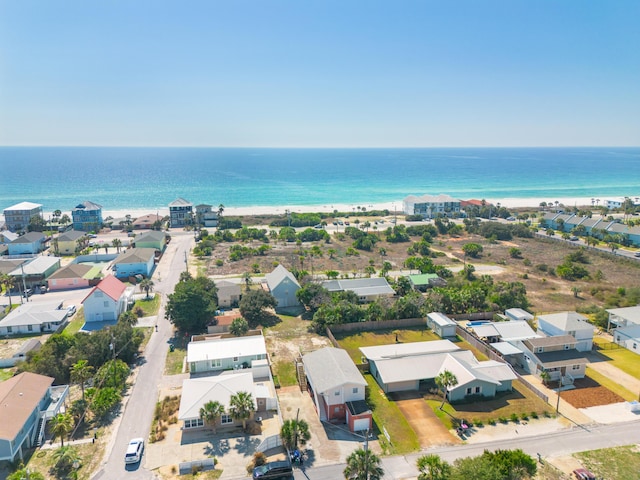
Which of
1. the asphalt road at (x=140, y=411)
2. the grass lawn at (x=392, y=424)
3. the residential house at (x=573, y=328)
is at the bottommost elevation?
the asphalt road at (x=140, y=411)

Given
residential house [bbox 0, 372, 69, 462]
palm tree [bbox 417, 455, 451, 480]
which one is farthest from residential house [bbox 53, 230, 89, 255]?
palm tree [bbox 417, 455, 451, 480]

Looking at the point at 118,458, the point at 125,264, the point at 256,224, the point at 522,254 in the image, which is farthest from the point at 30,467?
the point at 256,224

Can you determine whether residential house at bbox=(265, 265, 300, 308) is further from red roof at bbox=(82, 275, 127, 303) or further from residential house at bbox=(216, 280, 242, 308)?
red roof at bbox=(82, 275, 127, 303)

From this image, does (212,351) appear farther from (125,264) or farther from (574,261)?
(574,261)

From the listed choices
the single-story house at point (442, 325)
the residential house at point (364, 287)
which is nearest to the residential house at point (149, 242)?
the residential house at point (364, 287)

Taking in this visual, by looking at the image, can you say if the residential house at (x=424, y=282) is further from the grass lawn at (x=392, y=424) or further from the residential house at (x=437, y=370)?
the grass lawn at (x=392, y=424)

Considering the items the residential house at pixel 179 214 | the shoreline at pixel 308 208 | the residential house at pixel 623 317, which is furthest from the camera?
the shoreline at pixel 308 208
